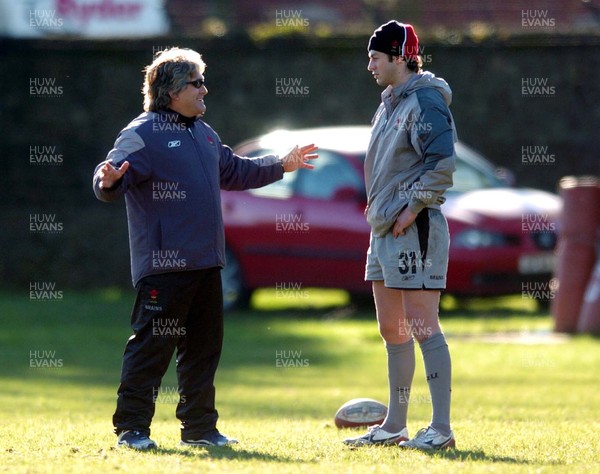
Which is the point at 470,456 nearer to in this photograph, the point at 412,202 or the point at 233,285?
the point at 412,202

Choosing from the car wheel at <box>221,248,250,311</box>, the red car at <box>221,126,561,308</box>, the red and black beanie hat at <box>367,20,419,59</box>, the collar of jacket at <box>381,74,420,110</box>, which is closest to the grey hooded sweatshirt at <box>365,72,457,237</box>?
the collar of jacket at <box>381,74,420,110</box>

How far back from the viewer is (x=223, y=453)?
673 centimetres

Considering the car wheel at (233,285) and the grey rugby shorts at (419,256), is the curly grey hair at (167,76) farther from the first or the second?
the car wheel at (233,285)

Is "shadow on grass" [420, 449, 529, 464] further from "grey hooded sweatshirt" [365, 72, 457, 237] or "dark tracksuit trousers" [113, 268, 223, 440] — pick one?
"dark tracksuit trousers" [113, 268, 223, 440]

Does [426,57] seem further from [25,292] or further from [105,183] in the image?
[105,183]

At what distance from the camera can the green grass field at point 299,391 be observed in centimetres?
650

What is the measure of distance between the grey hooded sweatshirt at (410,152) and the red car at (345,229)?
8623 mm

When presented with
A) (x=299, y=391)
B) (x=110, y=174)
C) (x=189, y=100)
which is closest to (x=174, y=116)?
(x=189, y=100)

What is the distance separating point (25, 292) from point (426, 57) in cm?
680

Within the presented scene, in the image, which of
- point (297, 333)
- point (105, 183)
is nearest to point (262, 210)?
point (297, 333)

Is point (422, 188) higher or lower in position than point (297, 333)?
higher

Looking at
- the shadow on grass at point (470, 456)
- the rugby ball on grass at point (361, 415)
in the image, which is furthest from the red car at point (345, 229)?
the shadow on grass at point (470, 456)

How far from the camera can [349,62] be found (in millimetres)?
20375

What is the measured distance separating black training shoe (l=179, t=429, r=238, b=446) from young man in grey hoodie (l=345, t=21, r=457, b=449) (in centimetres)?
68
